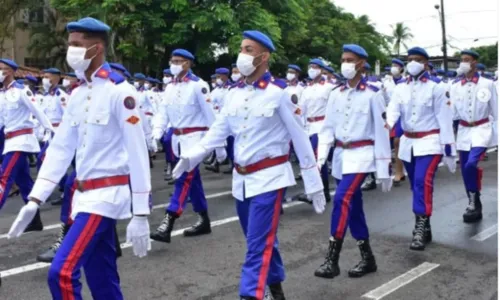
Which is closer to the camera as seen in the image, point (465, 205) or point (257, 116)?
point (257, 116)

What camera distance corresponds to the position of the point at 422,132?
7309 millimetres

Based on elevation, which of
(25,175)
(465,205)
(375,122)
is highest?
(375,122)

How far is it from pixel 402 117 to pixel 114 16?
21743mm

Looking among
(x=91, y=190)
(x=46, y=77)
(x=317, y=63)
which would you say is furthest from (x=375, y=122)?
(x=46, y=77)

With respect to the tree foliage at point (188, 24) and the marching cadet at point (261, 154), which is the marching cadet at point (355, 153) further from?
the tree foliage at point (188, 24)

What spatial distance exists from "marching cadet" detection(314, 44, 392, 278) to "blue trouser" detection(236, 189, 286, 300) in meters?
1.27

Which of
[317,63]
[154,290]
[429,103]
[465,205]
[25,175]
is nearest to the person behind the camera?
[154,290]

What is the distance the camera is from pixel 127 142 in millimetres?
3926

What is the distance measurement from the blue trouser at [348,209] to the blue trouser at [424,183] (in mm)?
1311

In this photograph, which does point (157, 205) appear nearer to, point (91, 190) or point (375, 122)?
point (375, 122)

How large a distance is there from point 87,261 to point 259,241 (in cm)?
119

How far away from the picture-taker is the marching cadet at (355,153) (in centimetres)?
588

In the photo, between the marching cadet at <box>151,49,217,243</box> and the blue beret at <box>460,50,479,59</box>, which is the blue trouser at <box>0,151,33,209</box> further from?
the blue beret at <box>460,50,479,59</box>

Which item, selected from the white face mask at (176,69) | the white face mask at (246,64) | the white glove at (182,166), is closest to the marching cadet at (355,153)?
the white face mask at (246,64)
